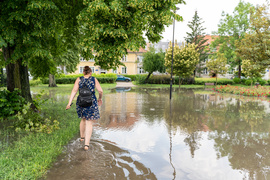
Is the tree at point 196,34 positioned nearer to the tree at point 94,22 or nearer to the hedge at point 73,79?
the hedge at point 73,79

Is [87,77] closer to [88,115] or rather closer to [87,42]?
[88,115]

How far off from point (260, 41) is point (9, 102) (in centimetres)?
1965

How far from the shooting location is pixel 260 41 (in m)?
18.8

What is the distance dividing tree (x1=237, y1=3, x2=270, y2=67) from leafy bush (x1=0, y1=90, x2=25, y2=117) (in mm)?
18188

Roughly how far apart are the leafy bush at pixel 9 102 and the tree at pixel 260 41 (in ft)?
59.7

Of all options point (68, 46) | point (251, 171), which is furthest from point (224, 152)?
point (68, 46)

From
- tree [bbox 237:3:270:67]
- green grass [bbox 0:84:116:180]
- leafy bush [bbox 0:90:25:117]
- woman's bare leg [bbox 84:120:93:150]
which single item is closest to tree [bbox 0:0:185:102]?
leafy bush [bbox 0:90:25:117]

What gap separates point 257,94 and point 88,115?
18.3 metres

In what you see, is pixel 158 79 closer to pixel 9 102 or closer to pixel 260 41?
pixel 260 41

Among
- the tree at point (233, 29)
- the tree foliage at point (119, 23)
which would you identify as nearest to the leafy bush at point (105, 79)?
the tree at point (233, 29)

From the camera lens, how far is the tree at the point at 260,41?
60.0 feet

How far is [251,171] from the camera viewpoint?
13.0 feet

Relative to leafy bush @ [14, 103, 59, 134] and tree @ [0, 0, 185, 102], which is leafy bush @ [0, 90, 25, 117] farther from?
tree @ [0, 0, 185, 102]

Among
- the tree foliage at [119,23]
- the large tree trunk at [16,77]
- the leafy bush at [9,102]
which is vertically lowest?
the leafy bush at [9,102]
